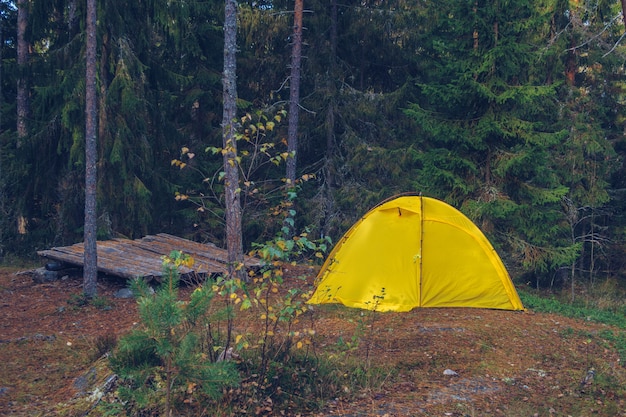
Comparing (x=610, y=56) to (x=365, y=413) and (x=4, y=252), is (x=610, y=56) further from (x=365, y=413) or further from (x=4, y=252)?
(x=4, y=252)

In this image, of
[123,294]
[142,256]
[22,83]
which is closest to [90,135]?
[123,294]

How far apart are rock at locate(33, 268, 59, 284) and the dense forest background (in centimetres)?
219

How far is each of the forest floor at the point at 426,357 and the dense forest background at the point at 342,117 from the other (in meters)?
3.94

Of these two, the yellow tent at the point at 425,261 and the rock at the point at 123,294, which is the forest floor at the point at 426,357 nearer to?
the rock at the point at 123,294

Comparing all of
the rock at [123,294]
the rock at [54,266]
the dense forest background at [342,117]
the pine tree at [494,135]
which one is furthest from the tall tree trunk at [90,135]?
the pine tree at [494,135]

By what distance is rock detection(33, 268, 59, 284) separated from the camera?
11.8m

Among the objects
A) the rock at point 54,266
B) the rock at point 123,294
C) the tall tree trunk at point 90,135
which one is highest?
the tall tree trunk at point 90,135

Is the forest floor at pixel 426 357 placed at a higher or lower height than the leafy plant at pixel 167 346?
lower

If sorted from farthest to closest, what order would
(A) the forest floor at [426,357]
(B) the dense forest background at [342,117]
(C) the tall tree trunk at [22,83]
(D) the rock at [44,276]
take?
(C) the tall tree trunk at [22,83]
(B) the dense forest background at [342,117]
(D) the rock at [44,276]
(A) the forest floor at [426,357]

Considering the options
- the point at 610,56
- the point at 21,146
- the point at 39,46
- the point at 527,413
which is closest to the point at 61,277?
the point at 21,146

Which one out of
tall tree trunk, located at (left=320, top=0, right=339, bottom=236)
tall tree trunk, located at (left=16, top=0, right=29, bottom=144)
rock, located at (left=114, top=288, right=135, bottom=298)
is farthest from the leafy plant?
tall tree trunk, located at (left=16, top=0, right=29, bottom=144)

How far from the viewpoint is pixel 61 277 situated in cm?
1207

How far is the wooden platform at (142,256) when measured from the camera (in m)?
11.1

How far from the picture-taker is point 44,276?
11.9 meters
